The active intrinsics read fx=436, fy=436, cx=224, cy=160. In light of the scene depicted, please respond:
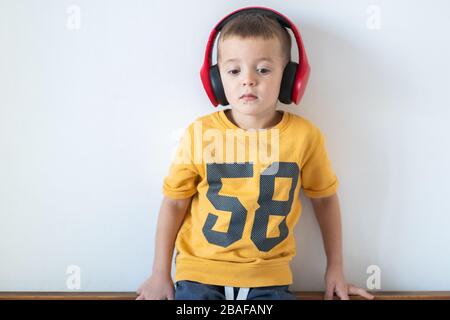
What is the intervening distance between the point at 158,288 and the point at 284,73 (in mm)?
557

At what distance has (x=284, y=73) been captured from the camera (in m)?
0.93

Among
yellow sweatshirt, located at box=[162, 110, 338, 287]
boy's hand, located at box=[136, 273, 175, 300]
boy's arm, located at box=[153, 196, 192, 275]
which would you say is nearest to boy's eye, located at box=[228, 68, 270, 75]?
yellow sweatshirt, located at box=[162, 110, 338, 287]

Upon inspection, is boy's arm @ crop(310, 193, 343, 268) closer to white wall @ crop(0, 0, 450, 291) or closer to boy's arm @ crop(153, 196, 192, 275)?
white wall @ crop(0, 0, 450, 291)

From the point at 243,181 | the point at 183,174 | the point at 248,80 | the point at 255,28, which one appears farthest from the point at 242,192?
the point at 255,28

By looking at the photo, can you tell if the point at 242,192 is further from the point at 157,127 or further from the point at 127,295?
the point at 127,295

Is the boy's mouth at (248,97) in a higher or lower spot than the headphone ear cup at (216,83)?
lower

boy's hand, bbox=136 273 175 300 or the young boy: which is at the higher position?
the young boy

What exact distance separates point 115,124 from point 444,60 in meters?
0.81

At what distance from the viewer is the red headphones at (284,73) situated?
3.02 ft

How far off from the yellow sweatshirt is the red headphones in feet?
0.20

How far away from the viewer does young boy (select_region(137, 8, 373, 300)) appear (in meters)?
0.90

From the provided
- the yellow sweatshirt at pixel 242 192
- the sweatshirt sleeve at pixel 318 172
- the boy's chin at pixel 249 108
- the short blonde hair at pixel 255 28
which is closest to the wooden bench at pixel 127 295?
the yellow sweatshirt at pixel 242 192

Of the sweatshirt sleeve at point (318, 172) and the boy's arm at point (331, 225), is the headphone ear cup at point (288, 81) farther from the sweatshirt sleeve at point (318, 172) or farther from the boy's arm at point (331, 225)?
the boy's arm at point (331, 225)

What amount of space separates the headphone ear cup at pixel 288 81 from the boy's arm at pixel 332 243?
0.27 meters
